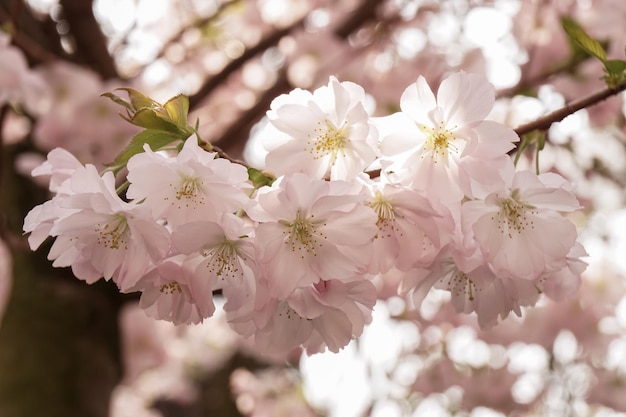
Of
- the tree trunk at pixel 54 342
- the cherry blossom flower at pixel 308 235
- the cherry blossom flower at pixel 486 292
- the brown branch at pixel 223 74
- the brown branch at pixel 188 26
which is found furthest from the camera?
the brown branch at pixel 188 26

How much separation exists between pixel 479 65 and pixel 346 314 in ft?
7.44

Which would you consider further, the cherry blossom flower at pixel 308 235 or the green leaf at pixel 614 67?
the green leaf at pixel 614 67

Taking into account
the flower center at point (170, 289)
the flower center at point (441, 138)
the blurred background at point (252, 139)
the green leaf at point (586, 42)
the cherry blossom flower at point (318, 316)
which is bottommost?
the blurred background at point (252, 139)

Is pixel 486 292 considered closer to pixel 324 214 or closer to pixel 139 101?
pixel 324 214

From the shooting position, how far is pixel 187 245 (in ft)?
2.20

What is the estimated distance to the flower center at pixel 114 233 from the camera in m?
0.71

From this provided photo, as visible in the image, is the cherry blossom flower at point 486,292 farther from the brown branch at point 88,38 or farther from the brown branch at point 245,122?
the brown branch at point 88,38

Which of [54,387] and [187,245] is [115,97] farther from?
[54,387]

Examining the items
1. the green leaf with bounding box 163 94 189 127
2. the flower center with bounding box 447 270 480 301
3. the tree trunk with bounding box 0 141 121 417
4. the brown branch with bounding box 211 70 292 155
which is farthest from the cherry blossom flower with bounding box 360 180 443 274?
the brown branch with bounding box 211 70 292 155

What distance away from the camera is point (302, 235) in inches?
27.1

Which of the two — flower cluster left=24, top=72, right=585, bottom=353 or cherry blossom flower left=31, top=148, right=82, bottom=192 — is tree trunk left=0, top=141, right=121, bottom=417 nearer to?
cherry blossom flower left=31, top=148, right=82, bottom=192

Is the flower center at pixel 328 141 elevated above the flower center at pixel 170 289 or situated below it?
above

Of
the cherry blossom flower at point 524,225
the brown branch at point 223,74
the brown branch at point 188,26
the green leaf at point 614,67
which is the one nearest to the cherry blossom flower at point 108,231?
the cherry blossom flower at point 524,225

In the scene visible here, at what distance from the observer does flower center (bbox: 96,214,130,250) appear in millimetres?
711
